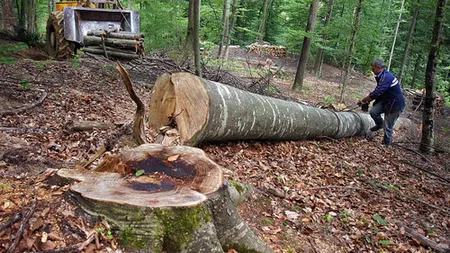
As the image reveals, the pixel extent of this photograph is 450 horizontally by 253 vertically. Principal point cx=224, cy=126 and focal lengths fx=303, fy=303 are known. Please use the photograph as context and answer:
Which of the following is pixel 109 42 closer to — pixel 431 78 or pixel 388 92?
pixel 388 92

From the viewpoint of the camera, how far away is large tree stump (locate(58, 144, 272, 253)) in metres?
2.00

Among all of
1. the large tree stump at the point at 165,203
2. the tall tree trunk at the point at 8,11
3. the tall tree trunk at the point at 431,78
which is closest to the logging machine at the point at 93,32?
the tall tree trunk at the point at 8,11

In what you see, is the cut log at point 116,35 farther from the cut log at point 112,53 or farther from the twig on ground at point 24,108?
the twig on ground at point 24,108

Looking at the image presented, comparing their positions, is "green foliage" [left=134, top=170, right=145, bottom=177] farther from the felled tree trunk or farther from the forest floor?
the felled tree trunk

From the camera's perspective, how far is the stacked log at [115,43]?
862 cm

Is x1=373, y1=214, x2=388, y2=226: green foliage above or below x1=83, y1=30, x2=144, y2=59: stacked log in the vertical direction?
below

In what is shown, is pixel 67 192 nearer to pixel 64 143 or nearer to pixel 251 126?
pixel 64 143

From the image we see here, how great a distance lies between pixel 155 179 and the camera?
7.94 ft

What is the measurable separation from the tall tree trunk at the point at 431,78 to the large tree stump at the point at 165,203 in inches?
239

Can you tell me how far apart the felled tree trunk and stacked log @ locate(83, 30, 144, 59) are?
481 cm

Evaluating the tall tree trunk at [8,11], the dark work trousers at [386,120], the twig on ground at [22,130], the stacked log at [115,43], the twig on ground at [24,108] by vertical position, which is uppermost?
the tall tree trunk at [8,11]

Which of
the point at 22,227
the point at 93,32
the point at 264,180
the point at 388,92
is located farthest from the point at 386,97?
the point at 93,32

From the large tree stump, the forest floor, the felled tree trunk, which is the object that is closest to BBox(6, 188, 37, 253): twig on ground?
the forest floor

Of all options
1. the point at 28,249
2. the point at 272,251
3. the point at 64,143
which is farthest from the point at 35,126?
the point at 272,251
